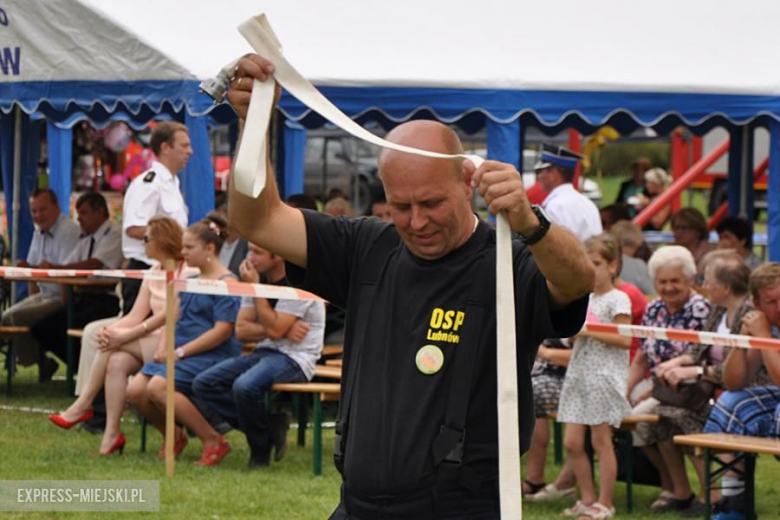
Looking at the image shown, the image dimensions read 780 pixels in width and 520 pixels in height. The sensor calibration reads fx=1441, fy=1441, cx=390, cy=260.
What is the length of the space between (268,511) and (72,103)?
514 centimetres

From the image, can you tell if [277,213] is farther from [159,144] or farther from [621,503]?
[159,144]

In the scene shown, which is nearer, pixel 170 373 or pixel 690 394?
pixel 690 394

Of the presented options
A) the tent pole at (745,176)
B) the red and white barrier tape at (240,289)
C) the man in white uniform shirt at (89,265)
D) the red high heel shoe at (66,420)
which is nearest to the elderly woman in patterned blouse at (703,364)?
the red and white barrier tape at (240,289)

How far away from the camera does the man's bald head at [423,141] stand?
11.2 feet

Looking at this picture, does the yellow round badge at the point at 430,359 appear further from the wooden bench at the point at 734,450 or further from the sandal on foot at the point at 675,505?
the sandal on foot at the point at 675,505

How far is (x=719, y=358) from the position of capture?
24.9ft

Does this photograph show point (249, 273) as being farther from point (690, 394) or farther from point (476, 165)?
point (476, 165)

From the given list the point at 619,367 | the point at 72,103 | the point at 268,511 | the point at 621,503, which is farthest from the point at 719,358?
the point at 72,103

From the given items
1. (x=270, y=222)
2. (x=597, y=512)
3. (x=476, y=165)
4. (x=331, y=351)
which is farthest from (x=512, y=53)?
(x=476, y=165)

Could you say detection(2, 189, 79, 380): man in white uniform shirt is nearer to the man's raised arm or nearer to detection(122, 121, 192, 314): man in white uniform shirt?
detection(122, 121, 192, 314): man in white uniform shirt

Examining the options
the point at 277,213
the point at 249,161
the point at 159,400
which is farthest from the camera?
the point at 159,400

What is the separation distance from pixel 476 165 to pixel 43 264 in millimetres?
9921

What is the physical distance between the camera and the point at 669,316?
25.8 ft

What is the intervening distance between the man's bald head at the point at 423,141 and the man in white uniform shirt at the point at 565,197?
7.50 m
